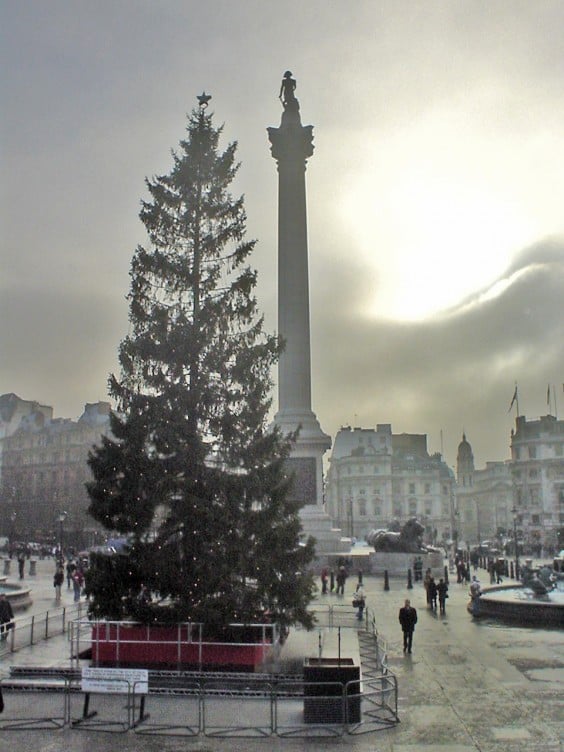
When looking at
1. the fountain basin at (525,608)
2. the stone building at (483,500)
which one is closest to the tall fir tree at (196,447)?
the fountain basin at (525,608)

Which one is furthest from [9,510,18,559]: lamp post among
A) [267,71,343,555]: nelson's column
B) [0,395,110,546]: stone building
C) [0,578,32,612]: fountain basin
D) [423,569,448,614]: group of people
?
[423,569,448,614]: group of people

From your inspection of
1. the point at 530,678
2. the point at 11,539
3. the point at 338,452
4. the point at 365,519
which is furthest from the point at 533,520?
the point at 530,678

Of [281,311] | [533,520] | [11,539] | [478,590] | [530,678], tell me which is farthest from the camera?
[533,520]

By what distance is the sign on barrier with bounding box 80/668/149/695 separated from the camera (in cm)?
1352

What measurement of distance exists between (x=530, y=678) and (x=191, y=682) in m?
7.00

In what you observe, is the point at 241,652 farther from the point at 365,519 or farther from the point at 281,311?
the point at 365,519

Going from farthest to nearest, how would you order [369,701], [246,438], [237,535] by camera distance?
[246,438]
[237,535]
[369,701]

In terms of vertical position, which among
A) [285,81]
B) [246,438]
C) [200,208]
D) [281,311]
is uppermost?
[285,81]

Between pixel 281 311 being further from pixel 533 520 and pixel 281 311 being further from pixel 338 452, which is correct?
pixel 338 452

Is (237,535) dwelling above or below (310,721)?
above

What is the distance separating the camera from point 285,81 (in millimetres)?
56594

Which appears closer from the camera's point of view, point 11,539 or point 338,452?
point 11,539

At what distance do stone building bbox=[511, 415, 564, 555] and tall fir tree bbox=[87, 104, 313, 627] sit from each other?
296 feet

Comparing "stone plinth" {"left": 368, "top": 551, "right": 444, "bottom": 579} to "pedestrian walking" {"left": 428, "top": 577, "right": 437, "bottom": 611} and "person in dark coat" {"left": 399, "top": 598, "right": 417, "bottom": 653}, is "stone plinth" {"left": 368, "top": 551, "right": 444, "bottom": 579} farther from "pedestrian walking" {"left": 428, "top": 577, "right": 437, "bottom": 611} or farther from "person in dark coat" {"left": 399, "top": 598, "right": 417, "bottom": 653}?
"person in dark coat" {"left": 399, "top": 598, "right": 417, "bottom": 653}
